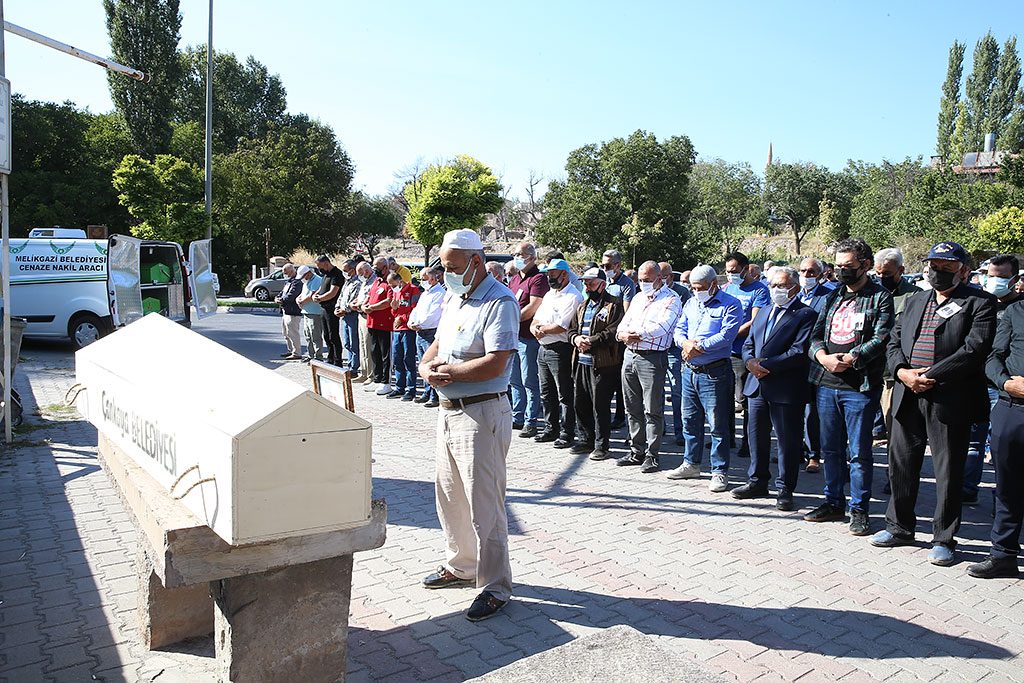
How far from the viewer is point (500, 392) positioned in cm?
426

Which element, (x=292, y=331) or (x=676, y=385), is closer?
(x=676, y=385)

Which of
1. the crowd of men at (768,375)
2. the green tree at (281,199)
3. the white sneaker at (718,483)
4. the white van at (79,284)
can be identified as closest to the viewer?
the crowd of men at (768,375)

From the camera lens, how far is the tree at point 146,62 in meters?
38.9

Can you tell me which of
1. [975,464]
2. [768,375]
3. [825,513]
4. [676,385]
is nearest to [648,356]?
[768,375]

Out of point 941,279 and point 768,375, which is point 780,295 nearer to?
point 768,375

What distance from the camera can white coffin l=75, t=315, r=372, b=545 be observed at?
Result: 102 inches

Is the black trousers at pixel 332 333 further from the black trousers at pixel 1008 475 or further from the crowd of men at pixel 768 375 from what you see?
the black trousers at pixel 1008 475

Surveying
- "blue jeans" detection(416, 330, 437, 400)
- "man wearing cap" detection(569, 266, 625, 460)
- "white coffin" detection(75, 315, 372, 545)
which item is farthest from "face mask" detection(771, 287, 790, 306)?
"blue jeans" detection(416, 330, 437, 400)

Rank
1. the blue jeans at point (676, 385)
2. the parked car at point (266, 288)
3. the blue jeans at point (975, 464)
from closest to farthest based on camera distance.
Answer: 1. the blue jeans at point (975, 464)
2. the blue jeans at point (676, 385)
3. the parked car at point (266, 288)

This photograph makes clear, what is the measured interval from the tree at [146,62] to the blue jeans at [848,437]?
1643 inches

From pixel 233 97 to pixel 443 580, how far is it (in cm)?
6565

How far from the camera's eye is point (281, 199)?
41.7 meters

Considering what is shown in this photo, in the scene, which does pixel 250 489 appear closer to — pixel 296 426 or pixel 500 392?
pixel 296 426

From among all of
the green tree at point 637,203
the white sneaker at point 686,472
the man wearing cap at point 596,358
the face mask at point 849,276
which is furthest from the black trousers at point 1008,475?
the green tree at point 637,203
